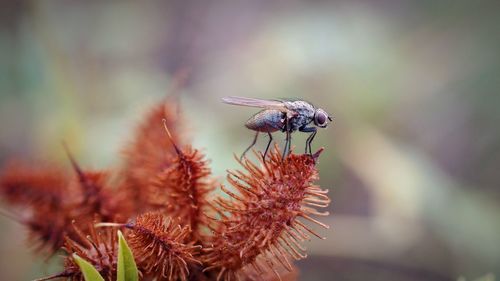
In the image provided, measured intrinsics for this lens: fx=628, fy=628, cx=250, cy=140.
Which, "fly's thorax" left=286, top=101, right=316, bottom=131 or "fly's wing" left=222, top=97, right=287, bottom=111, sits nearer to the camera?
"fly's wing" left=222, top=97, right=287, bottom=111

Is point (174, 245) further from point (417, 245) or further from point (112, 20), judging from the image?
point (112, 20)

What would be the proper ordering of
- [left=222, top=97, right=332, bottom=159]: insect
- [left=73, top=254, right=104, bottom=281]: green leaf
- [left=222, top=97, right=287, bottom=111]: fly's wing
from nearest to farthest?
[left=73, top=254, right=104, bottom=281]: green leaf → [left=222, top=97, right=287, bottom=111]: fly's wing → [left=222, top=97, right=332, bottom=159]: insect

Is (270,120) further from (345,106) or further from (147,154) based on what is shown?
(345,106)

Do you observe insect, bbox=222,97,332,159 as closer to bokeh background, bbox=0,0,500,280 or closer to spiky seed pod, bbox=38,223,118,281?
spiky seed pod, bbox=38,223,118,281

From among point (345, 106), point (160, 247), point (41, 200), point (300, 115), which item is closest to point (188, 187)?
point (160, 247)

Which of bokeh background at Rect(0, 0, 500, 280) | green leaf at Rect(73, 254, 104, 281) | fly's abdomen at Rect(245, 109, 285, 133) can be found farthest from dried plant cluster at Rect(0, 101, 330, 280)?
bokeh background at Rect(0, 0, 500, 280)

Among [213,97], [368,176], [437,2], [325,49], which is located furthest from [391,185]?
[437,2]

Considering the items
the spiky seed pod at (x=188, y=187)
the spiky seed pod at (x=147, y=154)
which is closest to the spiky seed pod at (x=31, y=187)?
the spiky seed pod at (x=147, y=154)
